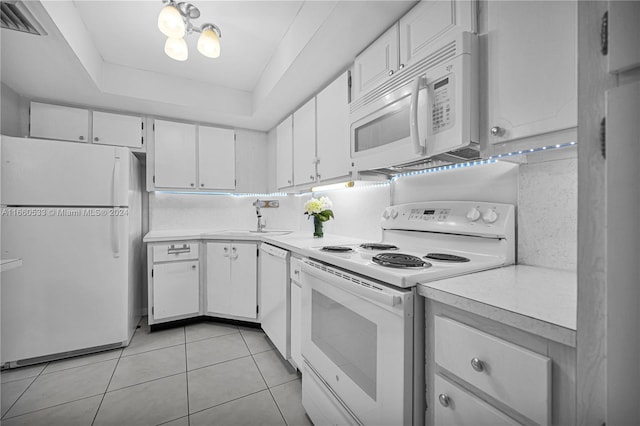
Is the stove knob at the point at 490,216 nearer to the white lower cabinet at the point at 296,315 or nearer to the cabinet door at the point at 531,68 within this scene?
the cabinet door at the point at 531,68

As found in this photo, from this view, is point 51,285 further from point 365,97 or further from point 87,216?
point 365,97

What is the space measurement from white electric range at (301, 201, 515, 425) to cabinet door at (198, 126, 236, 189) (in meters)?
2.02

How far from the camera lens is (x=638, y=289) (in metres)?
0.43

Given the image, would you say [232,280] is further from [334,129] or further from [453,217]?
[453,217]

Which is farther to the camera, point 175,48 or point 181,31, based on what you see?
point 175,48

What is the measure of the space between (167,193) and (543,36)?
345 centimetres

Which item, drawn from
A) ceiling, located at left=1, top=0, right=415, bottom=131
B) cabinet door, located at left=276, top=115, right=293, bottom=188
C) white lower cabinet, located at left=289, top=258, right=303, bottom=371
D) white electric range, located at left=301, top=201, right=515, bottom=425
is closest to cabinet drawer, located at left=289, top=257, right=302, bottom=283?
white lower cabinet, located at left=289, top=258, right=303, bottom=371

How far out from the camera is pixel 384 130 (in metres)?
1.48

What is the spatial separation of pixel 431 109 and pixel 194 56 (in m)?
2.17

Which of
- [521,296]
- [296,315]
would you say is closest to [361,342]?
[521,296]

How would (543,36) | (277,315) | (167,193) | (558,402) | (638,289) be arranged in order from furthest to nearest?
(167,193) < (277,315) < (543,36) < (558,402) < (638,289)

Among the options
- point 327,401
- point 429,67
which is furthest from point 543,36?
point 327,401

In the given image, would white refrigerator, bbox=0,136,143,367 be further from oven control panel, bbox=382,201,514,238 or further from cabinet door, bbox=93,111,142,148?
oven control panel, bbox=382,201,514,238

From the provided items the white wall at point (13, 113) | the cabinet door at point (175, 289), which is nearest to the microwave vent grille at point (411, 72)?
the cabinet door at point (175, 289)
